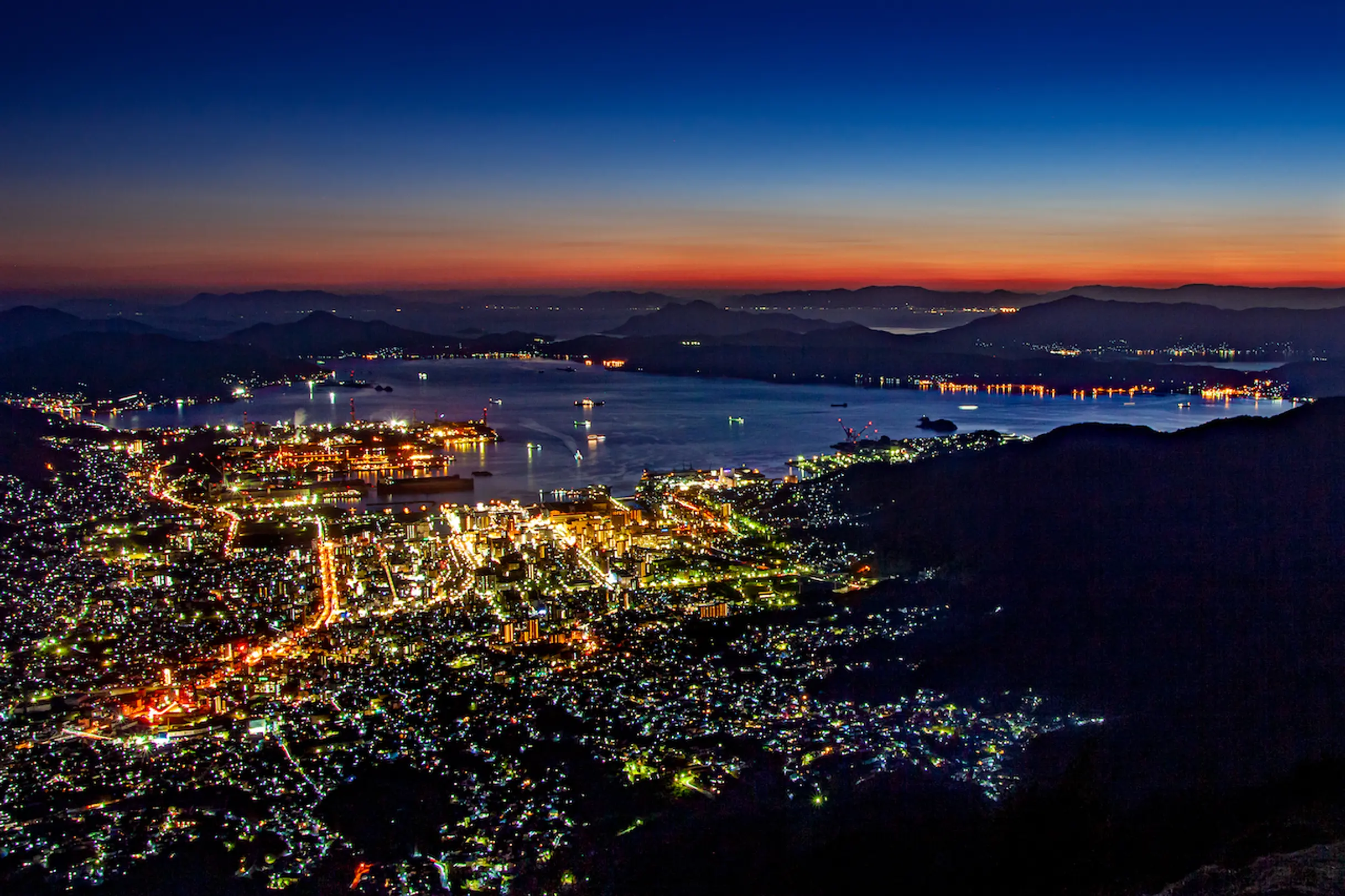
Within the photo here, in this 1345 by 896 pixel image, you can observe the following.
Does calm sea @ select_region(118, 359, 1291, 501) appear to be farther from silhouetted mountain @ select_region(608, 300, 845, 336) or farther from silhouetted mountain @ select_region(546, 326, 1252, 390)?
silhouetted mountain @ select_region(608, 300, 845, 336)

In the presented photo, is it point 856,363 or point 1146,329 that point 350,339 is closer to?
point 856,363

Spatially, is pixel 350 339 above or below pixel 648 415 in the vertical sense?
above

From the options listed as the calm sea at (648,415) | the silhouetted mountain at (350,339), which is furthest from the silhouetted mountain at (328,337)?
the calm sea at (648,415)

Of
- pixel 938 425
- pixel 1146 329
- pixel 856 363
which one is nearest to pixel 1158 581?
pixel 938 425

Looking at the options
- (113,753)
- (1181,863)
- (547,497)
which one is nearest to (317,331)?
(547,497)

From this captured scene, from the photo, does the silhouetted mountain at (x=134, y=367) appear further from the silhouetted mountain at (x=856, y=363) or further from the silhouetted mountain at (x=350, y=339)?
the silhouetted mountain at (x=856, y=363)

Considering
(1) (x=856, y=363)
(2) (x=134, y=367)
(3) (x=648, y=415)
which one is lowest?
(3) (x=648, y=415)
